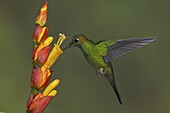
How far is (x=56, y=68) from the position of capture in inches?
286

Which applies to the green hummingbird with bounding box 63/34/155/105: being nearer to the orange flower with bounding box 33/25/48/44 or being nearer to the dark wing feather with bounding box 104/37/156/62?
the dark wing feather with bounding box 104/37/156/62

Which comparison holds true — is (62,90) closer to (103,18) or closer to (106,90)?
(106,90)

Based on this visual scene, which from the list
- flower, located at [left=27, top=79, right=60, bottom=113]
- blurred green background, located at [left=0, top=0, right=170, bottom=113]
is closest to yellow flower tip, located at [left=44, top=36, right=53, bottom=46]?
flower, located at [left=27, top=79, right=60, bottom=113]

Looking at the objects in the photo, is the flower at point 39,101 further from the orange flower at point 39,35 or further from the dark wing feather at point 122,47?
the dark wing feather at point 122,47

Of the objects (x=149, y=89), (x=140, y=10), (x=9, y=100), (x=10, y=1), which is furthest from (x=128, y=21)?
(x=9, y=100)

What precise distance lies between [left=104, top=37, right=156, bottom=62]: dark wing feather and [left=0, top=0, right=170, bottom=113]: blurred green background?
308 centimetres

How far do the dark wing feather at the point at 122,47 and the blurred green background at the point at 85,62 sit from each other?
3.08m

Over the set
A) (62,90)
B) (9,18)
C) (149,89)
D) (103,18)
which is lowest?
(149,89)

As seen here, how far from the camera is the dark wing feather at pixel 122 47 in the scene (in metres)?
3.51

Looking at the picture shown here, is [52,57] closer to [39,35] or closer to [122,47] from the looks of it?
[39,35]

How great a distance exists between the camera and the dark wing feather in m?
3.51

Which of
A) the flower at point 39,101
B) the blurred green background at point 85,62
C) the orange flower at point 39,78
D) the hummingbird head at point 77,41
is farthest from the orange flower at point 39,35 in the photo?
the blurred green background at point 85,62

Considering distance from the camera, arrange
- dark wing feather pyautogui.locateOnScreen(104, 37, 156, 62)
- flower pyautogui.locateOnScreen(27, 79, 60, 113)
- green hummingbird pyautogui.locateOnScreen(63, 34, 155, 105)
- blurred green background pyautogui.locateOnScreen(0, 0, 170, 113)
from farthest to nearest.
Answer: blurred green background pyautogui.locateOnScreen(0, 0, 170, 113), green hummingbird pyautogui.locateOnScreen(63, 34, 155, 105), dark wing feather pyautogui.locateOnScreen(104, 37, 156, 62), flower pyautogui.locateOnScreen(27, 79, 60, 113)

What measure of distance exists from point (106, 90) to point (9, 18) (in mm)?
1541
